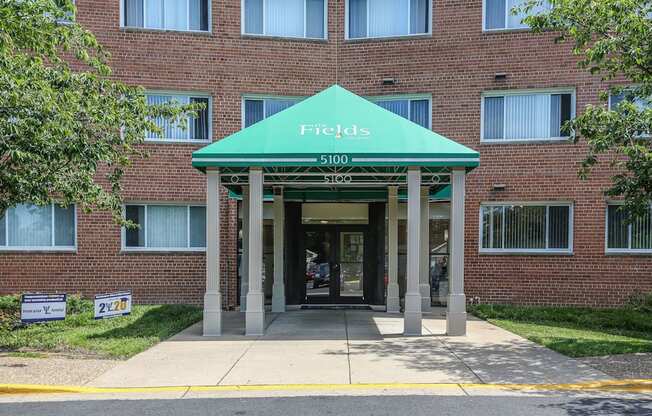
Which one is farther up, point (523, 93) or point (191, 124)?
point (523, 93)

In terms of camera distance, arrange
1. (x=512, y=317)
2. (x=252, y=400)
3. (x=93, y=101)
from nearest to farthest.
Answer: (x=252, y=400) → (x=93, y=101) → (x=512, y=317)

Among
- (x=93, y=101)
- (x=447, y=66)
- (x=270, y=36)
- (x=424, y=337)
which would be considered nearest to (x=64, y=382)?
(x=93, y=101)

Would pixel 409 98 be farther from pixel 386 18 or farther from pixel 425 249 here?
pixel 425 249

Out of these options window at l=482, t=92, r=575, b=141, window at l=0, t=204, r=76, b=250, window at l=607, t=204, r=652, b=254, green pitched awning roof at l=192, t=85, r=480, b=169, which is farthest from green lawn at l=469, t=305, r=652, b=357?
window at l=0, t=204, r=76, b=250

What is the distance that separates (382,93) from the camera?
51.6 feet

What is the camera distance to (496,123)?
1548 cm

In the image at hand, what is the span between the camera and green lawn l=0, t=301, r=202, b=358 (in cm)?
940

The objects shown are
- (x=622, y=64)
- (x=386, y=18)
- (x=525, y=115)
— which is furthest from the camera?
(x=386, y=18)

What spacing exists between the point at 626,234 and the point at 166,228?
12.6 metres

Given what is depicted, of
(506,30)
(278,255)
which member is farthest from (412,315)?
(506,30)

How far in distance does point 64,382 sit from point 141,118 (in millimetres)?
5159

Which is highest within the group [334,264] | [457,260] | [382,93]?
[382,93]

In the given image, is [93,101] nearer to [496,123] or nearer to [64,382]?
[64,382]

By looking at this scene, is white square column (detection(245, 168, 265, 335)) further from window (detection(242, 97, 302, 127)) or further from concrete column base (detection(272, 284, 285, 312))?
window (detection(242, 97, 302, 127))
